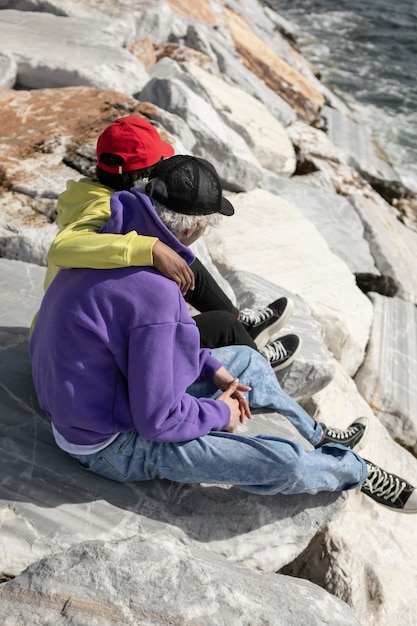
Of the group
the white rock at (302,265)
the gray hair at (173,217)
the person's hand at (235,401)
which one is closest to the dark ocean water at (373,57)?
the white rock at (302,265)

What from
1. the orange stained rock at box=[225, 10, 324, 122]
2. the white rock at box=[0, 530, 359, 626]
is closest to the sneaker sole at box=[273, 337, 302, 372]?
the white rock at box=[0, 530, 359, 626]

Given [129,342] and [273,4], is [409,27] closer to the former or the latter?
[273,4]

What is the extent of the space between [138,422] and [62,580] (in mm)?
546

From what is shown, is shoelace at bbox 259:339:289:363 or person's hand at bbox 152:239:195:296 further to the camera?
shoelace at bbox 259:339:289:363

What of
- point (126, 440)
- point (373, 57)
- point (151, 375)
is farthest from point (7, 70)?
point (373, 57)

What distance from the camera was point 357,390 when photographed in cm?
477

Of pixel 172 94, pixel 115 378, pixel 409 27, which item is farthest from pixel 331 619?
pixel 409 27

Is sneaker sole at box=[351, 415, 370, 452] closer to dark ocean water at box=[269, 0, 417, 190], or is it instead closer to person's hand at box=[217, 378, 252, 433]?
person's hand at box=[217, 378, 252, 433]

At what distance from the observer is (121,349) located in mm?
2229

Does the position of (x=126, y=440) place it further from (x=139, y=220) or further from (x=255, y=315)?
(x=255, y=315)

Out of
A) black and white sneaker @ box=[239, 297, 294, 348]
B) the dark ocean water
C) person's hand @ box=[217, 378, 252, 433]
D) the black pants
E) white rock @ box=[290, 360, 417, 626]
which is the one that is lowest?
the dark ocean water

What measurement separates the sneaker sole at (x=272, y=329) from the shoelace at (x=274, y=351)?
7cm

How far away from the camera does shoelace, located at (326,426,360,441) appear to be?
331cm

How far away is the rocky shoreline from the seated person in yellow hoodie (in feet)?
1.02
